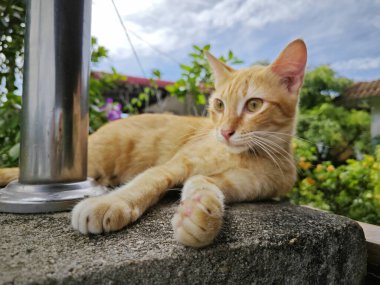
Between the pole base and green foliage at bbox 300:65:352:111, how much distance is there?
5259mm

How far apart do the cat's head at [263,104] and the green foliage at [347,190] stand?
35.5 inches

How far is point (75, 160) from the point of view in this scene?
1062 millimetres

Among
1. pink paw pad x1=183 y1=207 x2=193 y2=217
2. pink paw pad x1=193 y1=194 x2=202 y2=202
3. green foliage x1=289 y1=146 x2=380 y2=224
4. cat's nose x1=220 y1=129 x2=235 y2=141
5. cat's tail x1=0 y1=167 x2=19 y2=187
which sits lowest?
green foliage x1=289 y1=146 x2=380 y2=224

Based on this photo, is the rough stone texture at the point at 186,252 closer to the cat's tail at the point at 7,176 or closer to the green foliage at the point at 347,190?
the cat's tail at the point at 7,176

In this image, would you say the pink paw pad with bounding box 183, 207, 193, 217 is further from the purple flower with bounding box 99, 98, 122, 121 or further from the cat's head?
the purple flower with bounding box 99, 98, 122, 121

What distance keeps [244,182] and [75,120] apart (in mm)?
656

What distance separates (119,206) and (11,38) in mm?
1557

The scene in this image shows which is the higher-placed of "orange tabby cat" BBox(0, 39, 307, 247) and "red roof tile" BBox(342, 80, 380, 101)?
"red roof tile" BBox(342, 80, 380, 101)

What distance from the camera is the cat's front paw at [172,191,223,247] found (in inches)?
28.9

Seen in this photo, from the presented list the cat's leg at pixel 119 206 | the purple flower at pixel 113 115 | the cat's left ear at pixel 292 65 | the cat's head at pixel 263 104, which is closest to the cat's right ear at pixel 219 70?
the cat's head at pixel 263 104

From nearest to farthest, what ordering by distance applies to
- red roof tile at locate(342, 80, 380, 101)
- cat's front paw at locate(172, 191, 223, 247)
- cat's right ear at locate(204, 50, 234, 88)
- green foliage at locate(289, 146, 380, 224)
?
cat's front paw at locate(172, 191, 223, 247) → cat's right ear at locate(204, 50, 234, 88) → green foliage at locate(289, 146, 380, 224) → red roof tile at locate(342, 80, 380, 101)

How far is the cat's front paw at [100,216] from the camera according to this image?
80cm

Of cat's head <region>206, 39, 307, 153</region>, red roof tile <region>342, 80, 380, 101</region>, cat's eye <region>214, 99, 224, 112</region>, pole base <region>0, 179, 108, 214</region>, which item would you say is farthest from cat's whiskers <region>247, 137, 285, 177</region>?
red roof tile <region>342, 80, 380, 101</region>

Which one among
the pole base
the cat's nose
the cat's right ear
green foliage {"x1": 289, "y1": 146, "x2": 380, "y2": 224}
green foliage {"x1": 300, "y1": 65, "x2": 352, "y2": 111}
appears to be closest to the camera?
the pole base
